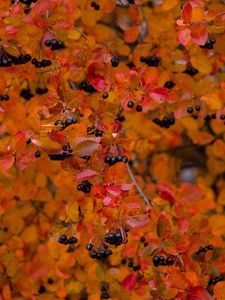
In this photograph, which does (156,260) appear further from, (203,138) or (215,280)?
(203,138)

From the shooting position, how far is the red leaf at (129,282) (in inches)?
125

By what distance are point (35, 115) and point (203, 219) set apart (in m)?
0.90

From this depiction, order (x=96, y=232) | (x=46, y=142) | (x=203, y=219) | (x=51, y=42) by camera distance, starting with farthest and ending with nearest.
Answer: (x=203, y=219), (x=51, y=42), (x=96, y=232), (x=46, y=142)

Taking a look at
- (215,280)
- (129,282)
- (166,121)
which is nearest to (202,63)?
(166,121)

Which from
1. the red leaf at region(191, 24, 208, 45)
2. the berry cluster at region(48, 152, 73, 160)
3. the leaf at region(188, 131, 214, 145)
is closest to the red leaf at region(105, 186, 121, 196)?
the berry cluster at region(48, 152, 73, 160)

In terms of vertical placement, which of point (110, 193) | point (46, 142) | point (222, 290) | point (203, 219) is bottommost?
point (203, 219)

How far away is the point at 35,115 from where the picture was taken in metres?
2.92

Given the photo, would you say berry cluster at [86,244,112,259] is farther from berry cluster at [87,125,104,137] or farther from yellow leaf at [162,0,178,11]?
yellow leaf at [162,0,178,11]

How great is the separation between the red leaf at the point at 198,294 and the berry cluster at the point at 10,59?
1090 millimetres

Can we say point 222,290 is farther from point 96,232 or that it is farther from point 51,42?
point 51,42

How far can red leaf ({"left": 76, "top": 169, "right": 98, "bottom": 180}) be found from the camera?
227cm

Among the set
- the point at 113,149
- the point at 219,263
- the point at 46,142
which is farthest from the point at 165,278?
the point at 46,142

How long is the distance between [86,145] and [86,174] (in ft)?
0.38

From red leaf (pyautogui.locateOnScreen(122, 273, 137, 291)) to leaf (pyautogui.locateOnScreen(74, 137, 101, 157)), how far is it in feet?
3.75
